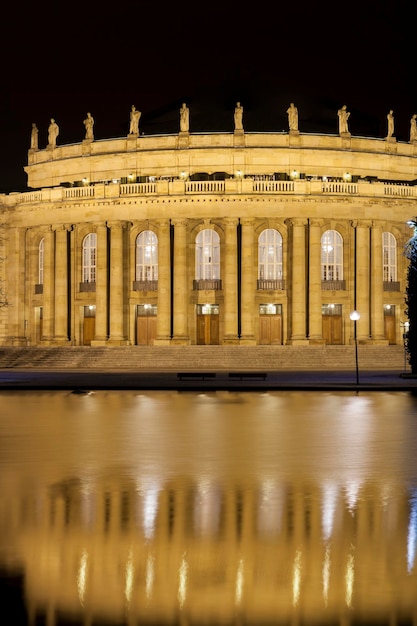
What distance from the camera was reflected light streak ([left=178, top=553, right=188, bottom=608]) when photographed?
8.77m

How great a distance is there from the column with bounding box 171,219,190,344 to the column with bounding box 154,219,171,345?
0.61 meters

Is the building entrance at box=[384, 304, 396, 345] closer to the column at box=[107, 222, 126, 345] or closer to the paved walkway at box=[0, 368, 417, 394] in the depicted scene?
the column at box=[107, 222, 126, 345]

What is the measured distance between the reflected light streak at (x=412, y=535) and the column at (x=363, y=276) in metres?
64.3

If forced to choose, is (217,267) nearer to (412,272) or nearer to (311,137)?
(311,137)

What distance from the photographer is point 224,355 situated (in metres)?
69.4

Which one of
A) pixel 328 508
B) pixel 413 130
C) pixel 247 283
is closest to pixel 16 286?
pixel 247 283

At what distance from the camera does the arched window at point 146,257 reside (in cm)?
7981

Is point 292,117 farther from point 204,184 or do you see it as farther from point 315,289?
point 315,289

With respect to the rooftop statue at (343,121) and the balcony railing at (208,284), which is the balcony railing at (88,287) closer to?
the balcony railing at (208,284)

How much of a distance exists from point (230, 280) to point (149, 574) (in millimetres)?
67700

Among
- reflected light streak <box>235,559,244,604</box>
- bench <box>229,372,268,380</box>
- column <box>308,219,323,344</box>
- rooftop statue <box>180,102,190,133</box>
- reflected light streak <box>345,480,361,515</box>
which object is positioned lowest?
bench <box>229,372,268,380</box>

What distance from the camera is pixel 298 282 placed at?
77312mm

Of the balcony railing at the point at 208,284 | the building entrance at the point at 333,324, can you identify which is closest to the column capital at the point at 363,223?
the building entrance at the point at 333,324

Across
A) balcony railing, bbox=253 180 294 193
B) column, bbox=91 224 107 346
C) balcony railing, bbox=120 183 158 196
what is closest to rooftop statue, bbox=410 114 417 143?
balcony railing, bbox=253 180 294 193
